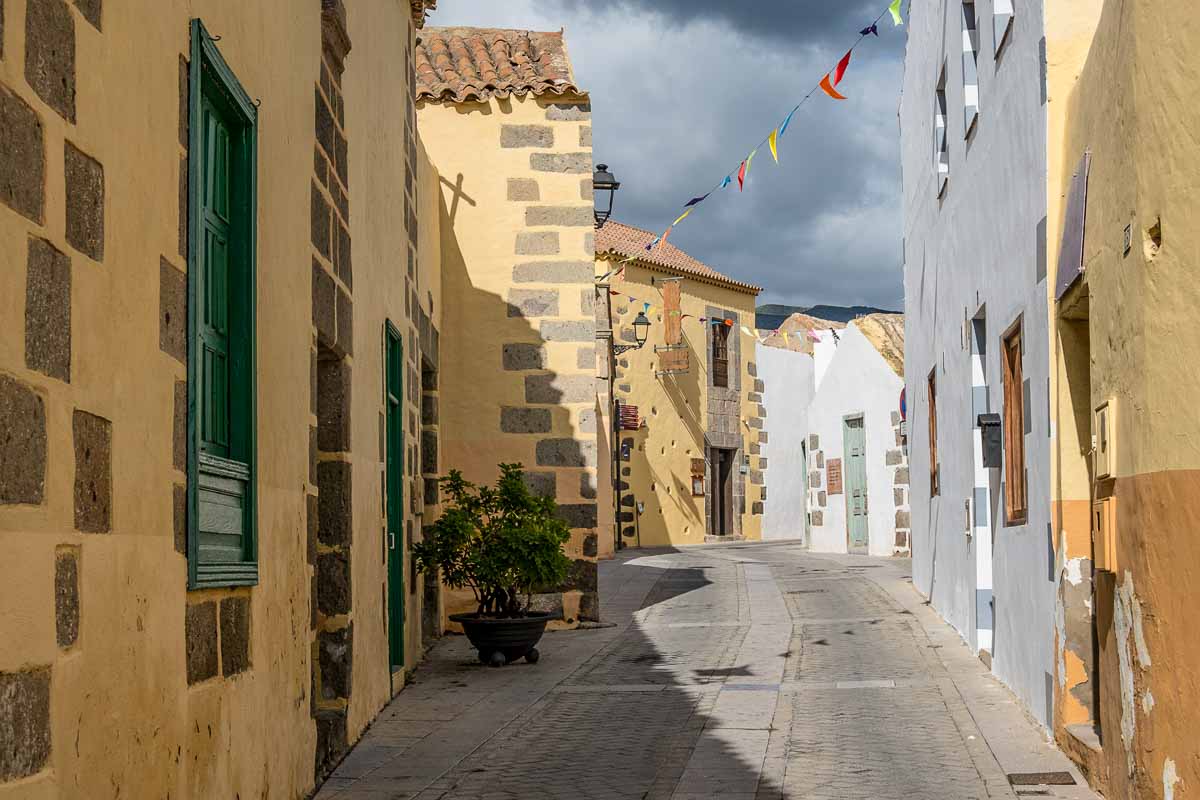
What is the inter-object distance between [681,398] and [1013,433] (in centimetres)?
2240

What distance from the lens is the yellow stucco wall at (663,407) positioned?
28.9 m

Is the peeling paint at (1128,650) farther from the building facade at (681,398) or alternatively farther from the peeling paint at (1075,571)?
the building facade at (681,398)

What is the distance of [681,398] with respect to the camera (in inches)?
1206

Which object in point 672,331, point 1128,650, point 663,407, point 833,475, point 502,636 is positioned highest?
point 672,331

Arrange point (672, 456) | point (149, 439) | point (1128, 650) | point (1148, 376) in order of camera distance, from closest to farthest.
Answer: point (149, 439)
point (1148, 376)
point (1128, 650)
point (672, 456)

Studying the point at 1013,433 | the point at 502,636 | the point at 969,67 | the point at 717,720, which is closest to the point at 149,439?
the point at 717,720

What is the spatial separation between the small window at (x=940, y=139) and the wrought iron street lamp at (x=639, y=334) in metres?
16.1

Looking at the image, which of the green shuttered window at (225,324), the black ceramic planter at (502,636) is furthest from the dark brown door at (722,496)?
the green shuttered window at (225,324)

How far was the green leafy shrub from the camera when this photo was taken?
1034 centimetres

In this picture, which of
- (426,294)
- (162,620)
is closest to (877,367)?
(426,294)

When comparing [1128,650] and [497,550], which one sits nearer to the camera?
[1128,650]

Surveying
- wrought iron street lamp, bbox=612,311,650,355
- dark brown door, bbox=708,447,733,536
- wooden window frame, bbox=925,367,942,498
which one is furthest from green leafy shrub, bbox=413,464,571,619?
dark brown door, bbox=708,447,733,536

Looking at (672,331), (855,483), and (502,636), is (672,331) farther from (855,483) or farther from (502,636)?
(502,636)

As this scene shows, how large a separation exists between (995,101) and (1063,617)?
10.8ft
